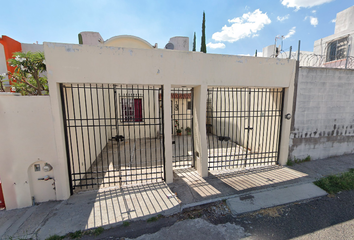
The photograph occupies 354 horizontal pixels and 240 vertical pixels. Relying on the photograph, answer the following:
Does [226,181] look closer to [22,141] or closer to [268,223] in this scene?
[268,223]

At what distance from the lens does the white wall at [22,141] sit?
309 centimetres

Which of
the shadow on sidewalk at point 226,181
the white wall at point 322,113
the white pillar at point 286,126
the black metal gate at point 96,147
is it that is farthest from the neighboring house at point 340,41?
the black metal gate at point 96,147

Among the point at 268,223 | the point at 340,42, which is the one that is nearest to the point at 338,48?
the point at 340,42

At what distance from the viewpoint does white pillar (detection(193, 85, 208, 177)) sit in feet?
13.6

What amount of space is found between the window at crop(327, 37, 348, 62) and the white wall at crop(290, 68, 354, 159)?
2756mm

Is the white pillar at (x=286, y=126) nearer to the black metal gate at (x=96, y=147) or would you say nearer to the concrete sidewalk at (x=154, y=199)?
the concrete sidewalk at (x=154, y=199)

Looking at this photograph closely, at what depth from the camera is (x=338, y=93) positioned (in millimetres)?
A: 5273

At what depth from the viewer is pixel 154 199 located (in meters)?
3.50

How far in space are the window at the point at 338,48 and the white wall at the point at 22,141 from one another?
10861 millimetres

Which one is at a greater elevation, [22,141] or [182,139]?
[22,141]

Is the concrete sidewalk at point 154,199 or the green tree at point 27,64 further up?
the green tree at point 27,64

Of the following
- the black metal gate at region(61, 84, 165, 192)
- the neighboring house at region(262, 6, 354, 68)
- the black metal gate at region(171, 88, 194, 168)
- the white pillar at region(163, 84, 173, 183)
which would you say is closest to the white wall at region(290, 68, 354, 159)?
the neighboring house at region(262, 6, 354, 68)

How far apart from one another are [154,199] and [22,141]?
310 cm

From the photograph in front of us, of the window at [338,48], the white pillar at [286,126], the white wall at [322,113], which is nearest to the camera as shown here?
the white pillar at [286,126]
